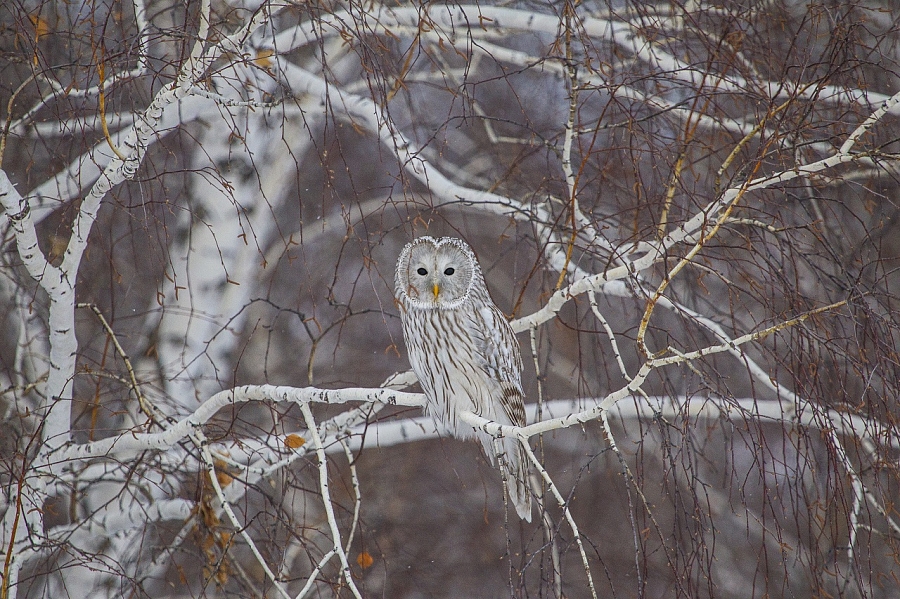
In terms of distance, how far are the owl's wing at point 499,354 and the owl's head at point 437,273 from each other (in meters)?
0.13

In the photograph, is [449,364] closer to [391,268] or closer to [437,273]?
[437,273]

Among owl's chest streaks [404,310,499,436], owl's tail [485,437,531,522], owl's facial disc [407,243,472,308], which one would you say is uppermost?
owl's facial disc [407,243,472,308]

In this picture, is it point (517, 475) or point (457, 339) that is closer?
point (457, 339)

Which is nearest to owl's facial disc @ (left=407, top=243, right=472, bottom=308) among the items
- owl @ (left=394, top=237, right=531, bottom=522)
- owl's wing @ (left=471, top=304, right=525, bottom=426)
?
owl @ (left=394, top=237, right=531, bottom=522)

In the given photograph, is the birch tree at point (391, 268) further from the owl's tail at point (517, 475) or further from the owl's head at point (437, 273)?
the owl's tail at point (517, 475)

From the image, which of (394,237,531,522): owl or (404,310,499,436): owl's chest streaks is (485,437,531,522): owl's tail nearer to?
(394,237,531,522): owl

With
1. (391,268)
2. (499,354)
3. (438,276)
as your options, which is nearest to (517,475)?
(499,354)

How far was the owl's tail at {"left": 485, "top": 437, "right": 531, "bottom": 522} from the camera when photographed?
11.1ft

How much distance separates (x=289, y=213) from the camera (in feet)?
21.8

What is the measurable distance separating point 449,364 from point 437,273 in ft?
1.38

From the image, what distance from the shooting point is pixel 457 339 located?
336cm

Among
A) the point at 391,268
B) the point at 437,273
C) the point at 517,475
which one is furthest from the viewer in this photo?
the point at 391,268

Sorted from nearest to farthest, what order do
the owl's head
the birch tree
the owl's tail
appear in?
the birch tree → the owl's head → the owl's tail

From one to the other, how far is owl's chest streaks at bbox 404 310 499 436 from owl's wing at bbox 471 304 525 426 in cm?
3
